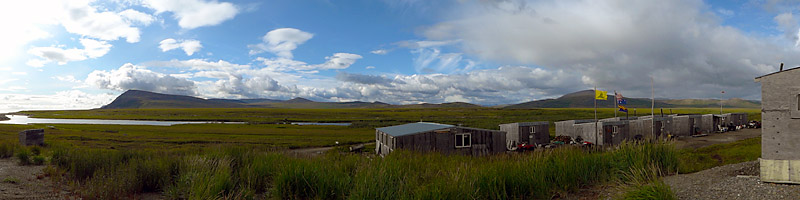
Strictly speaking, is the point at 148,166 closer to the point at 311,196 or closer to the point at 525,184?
the point at 311,196

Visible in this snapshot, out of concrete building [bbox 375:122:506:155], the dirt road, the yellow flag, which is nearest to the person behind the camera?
concrete building [bbox 375:122:506:155]

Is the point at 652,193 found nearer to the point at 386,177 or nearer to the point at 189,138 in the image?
the point at 386,177

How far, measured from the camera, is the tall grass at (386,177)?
8359 mm

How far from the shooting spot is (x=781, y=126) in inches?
427

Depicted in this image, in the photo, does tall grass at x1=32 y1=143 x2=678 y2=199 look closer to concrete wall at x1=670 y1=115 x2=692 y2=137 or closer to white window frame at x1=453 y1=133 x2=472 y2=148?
white window frame at x1=453 y1=133 x2=472 y2=148

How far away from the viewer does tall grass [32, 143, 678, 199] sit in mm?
8359

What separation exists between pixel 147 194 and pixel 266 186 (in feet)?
13.8

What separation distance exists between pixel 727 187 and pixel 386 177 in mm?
8986

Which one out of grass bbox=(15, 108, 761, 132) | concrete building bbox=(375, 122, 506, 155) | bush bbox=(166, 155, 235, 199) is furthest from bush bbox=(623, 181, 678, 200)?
grass bbox=(15, 108, 761, 132)

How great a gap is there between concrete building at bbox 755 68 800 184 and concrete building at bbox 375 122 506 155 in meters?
15.9

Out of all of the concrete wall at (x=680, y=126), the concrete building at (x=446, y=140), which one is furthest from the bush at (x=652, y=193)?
the concrete wall at (x=680, y=126)

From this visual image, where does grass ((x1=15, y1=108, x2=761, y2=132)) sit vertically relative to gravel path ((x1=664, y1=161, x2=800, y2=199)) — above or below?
below

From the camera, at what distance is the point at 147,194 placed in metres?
12.1

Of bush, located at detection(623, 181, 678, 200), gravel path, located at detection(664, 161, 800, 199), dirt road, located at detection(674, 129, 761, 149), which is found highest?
bush, located at detection(623, 181, 678, 200)
